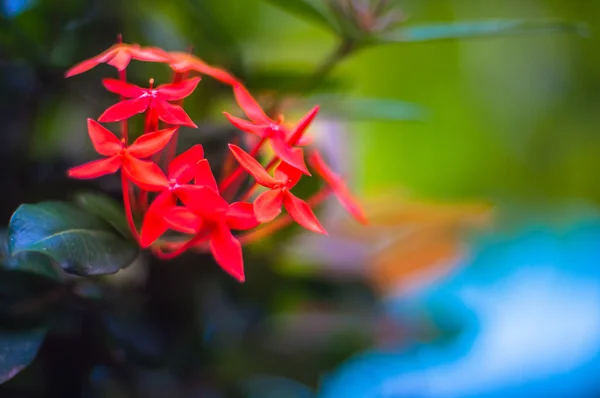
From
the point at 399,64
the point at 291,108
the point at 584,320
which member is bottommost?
the point at 291,108

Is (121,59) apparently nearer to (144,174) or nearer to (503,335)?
(144,174)

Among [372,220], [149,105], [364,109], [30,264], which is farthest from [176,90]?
[372,220]

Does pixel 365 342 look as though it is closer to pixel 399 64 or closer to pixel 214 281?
pixel 214 281

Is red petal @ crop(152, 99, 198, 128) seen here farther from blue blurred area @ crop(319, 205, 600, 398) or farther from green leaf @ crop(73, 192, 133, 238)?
blue blurred area @ crop(319, 205, 600, 398)

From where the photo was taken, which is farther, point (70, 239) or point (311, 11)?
point (311, 11)

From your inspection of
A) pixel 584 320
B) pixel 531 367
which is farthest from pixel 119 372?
pixel 584 320

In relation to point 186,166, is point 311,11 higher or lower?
higher
